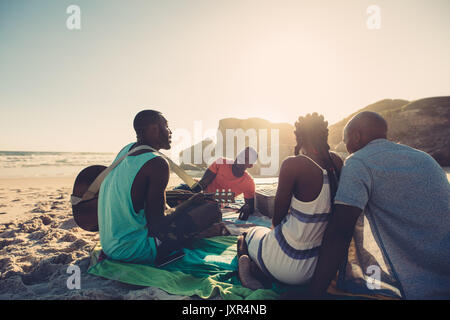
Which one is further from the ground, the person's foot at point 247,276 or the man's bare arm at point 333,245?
the man's bare arm at point 333,245

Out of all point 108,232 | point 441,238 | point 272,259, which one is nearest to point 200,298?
point 272,259

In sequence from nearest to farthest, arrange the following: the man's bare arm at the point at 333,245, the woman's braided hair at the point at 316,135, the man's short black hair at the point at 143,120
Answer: the man's bare arm at the point at 333,245
the woman's braided hair at the point at 316,135
the man's short black hair at the point at 143,120

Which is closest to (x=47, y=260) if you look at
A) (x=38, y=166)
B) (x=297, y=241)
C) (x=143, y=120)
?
(x=143, y=120)

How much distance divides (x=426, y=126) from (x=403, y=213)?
1736 cm

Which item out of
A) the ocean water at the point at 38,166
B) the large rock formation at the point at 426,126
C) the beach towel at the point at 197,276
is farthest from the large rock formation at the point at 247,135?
the beach towel at the point at 197,276

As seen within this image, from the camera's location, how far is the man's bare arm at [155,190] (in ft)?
7.67

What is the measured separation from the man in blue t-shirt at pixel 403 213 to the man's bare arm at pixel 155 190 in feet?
5.22

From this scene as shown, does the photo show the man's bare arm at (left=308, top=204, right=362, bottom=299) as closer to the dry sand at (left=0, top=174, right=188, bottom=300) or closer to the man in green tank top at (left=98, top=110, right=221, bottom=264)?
the dry sand at (left=0, top=174, right=188, bottom=300)

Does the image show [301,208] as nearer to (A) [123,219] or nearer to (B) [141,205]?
(B) [141,205]

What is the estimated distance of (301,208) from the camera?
1837 millimetres

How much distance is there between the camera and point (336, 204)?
5.58 feet

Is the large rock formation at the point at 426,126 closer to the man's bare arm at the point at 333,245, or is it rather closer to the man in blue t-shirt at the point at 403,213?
the man in blue t-shirt at the point at 403,213
